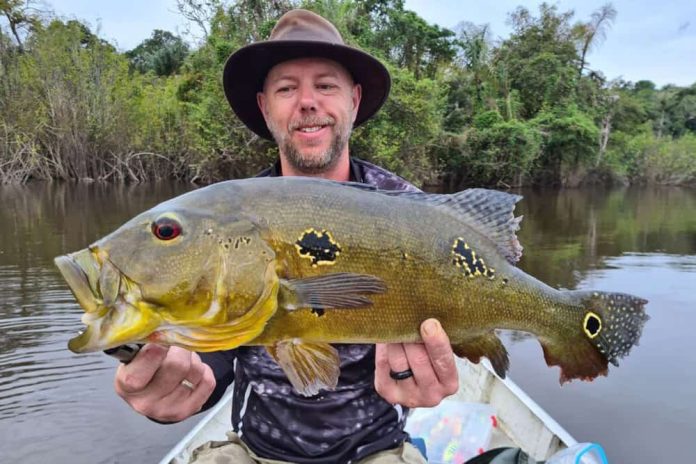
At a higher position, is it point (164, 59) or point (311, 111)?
point (164, 59)

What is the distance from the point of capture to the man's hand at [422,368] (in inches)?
76.9

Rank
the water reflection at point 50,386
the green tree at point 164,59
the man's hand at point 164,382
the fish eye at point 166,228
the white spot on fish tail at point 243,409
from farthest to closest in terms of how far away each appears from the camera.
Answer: the green tree at point 164,59 < the water reflection at point 50,386 < the white spot on fish tail at point 243,409 < the man's hand at point 164,382 < the fish eye at point 166,228

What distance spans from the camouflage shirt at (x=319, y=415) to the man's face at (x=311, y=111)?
119cm

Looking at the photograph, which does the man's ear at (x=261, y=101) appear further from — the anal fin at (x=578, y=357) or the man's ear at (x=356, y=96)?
the anal fin at (x=578, y=357)

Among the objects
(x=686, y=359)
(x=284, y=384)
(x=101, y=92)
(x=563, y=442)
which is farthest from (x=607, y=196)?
(x=284, y=384)

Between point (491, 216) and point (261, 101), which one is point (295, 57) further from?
point (491, 216)

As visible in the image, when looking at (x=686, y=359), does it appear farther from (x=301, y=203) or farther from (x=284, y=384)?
(x=301, y=203)

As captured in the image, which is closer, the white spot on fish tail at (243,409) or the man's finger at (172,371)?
the man's finger at (172,371)

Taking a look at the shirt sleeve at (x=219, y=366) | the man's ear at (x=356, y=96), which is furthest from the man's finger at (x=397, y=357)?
the man's ear at (x=356, y=96)

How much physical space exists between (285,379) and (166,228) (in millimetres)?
1271

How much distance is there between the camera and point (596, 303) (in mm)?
2131

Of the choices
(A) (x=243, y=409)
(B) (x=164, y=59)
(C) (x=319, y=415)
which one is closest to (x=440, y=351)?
(C) (x=319, y=415)

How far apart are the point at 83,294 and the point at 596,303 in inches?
72.1

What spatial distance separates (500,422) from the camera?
518 centimetres
